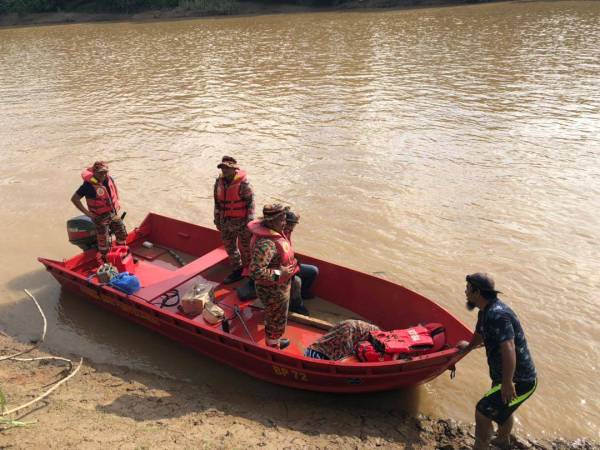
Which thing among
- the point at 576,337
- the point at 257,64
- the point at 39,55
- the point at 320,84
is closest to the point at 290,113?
the point at 320,84

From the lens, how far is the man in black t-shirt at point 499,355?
13.0ft

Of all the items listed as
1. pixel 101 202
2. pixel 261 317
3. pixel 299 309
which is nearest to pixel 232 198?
pixel 261 317

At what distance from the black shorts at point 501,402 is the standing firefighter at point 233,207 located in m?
3.62

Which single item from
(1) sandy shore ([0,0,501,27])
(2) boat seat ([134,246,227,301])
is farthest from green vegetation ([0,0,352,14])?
(2) boat seat ([134,246,227,301])

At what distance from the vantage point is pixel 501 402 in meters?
4.21

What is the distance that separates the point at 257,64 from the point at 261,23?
47.2 ft

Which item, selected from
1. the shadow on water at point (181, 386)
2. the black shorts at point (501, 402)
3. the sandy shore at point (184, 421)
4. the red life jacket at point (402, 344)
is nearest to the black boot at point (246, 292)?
the shadow on water at point (181, 386)

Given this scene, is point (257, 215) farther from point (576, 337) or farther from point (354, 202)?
point (576, 337)

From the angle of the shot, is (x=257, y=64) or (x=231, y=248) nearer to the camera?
(x=231, y=248)

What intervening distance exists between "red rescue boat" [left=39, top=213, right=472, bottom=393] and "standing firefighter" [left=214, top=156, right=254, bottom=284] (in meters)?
0.42

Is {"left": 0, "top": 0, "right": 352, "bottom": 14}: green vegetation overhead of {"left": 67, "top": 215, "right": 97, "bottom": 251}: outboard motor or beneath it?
overhead

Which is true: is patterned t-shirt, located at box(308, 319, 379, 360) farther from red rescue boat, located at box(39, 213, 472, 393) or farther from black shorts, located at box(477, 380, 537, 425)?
black shorts, located at box(477, 380, 537, 425)

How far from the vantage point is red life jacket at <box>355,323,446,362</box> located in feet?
16.9

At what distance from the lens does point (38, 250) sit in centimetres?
893
